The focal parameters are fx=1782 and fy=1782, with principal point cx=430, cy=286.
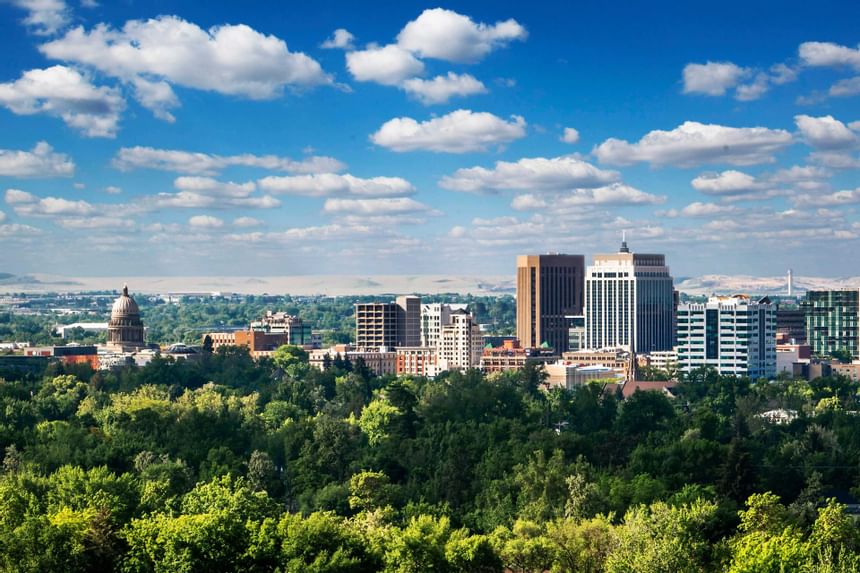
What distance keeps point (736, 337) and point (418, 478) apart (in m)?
105

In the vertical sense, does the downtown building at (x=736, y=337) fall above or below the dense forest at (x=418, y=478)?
above

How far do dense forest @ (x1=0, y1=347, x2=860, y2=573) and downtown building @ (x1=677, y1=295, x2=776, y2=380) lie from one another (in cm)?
3105

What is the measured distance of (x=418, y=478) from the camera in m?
Answer: 98.8

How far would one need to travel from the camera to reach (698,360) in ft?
654

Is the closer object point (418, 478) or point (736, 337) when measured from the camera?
point (418, 478)

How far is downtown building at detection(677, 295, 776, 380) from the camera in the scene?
645ft

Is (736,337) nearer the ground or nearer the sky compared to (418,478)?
nearer the sky

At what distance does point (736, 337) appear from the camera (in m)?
198

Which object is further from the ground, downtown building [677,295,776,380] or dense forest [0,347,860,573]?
downtown building [677,295,776,380]

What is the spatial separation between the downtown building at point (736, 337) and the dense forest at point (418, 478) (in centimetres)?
3105

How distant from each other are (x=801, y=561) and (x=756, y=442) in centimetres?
5029

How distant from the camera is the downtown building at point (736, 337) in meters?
197

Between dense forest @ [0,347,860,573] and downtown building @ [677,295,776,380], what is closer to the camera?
dense forest @ [0,347,860,573]

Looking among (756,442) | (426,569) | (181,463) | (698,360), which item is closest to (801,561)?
(426,569)
